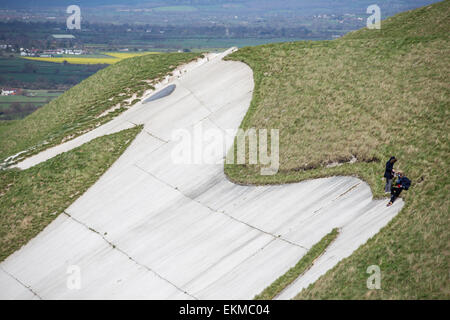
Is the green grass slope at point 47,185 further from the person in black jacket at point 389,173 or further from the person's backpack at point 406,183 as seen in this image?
the person's backpack at point 406,183

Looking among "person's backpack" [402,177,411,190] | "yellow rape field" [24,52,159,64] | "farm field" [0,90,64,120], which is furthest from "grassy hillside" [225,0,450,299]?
"yellow rape field" [24,52,159,64]

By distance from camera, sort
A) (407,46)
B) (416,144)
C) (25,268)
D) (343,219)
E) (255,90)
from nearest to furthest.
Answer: (343,219) < (416,144) < (25,268) < (407,46) < (255,90)

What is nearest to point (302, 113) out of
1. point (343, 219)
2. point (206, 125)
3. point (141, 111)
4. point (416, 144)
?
point (206, 125)

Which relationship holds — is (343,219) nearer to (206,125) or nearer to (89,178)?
(206,125)

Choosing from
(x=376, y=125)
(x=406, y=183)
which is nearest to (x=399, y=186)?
(x=406, y=183)

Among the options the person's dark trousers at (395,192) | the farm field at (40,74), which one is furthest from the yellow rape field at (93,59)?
the person's dark trousers at (395,192)

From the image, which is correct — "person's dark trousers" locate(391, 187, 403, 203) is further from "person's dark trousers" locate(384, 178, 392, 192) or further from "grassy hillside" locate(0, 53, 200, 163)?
"grassy hillside" locate(0, 53, 200, 163)

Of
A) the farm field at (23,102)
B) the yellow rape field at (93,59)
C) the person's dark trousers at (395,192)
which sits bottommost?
the farm field at (23,102)
